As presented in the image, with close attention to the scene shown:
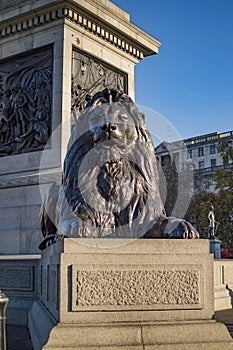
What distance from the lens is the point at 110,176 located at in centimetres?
638

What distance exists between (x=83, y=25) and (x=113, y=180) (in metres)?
6.74

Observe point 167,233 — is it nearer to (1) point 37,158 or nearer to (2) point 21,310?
(2) point 21,310

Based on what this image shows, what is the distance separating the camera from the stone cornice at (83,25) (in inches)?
464

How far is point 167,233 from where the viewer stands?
598 centimetres

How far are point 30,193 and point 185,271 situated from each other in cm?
661

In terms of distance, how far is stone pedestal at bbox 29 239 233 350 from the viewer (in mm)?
5035

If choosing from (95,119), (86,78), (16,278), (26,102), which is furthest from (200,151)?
(95,119)

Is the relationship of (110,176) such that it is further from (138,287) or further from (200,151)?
(200,151)

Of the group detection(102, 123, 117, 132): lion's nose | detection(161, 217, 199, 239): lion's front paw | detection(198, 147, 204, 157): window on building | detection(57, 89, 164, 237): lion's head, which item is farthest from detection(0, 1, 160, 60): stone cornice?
detection(198, 147, 204, 157): window on building

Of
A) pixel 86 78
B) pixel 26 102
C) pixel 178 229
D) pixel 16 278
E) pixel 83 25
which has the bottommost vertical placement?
pixel 16 278

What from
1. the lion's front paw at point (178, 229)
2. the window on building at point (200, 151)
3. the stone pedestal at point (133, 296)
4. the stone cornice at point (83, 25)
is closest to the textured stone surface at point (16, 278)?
the stone pedestal at point (133, 296)

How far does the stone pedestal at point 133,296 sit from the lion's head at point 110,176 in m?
0.67

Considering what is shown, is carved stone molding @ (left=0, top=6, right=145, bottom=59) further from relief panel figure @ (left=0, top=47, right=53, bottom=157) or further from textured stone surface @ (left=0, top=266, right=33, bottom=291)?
textured stone surface @ (left=0, top=266, right=33, bottom=291)

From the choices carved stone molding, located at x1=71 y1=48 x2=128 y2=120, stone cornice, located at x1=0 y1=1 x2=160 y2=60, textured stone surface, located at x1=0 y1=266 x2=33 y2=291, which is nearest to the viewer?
textured stone surface, located at x1=0 y1=266 x2=33 y2=291
